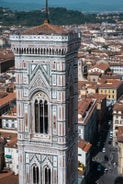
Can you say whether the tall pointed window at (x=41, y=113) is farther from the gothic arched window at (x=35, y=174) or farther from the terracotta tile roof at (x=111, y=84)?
the terracotta tile roof at (x=111, y=84)

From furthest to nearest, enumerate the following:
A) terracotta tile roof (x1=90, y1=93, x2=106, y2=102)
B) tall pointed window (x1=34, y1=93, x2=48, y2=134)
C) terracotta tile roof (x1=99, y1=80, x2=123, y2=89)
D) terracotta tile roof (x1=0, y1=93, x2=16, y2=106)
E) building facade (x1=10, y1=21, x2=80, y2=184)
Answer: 1. terracotta tile roof (x1=99, y1=80, x2=123, y2=89)
2. terracotta tile roof (x1=90, y1=93, x2=106, y2=102)
3. terracotta tile roof (x1=0, y1=93, x2=16, y2=106)
4. tall pointed window (x1=34, y1=93, x2=48, y2=134)
5. building facade (x1=10, y1=21, x2=80, y2=184)

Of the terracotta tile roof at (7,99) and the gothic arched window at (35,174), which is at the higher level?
the gothic arched window at (35,174)

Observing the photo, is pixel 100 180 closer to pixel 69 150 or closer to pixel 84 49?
pixel 69 150

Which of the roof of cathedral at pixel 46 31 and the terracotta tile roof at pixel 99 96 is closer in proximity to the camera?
the roof of cathedral at pixel 46 31

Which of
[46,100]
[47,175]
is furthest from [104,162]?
[46,100]

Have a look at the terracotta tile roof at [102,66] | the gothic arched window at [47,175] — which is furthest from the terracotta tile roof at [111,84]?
the gothic arched window at [47,175]

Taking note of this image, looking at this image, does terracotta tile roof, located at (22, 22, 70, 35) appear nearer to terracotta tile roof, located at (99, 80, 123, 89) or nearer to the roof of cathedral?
the roof of cathedral

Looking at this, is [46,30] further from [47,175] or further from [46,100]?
[47,175]

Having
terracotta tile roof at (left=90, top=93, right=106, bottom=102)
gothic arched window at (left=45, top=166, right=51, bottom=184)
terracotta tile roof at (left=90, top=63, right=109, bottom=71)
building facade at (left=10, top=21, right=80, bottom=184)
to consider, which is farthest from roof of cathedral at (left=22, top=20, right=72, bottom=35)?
terracotta tile roof at (left=90, top=63, right=109, bottom=71)
